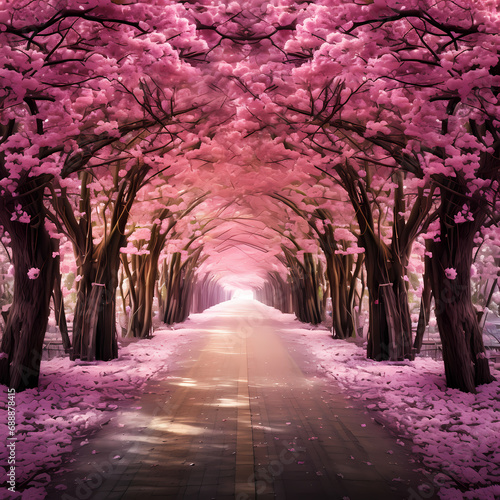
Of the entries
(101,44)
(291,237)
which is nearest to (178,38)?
(101,44)

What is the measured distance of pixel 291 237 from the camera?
23.2m

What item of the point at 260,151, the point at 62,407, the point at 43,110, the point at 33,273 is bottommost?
the point at 62,407

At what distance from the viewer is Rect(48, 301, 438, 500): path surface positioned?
446 cm

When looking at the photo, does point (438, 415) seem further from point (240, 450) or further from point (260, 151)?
point (260, 151)

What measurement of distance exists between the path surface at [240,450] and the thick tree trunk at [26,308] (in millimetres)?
1923

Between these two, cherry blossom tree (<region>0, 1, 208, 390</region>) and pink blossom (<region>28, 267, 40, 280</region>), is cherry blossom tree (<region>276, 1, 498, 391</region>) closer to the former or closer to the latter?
cherry blossom tree (<region>0, 1, 208, 390</region>)

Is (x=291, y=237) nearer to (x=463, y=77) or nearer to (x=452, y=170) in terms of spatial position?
(x=452, y=170)

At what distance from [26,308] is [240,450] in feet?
15.1

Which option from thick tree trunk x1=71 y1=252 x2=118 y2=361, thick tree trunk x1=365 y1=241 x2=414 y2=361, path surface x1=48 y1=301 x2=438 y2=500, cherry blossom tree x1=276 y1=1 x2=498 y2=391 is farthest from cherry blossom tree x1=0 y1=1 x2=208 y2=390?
thick tree trunk x1=365 y1=241 x2=414 y2=361

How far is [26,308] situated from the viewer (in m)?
8.24

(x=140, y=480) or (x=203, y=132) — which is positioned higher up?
(x=203, y=132)

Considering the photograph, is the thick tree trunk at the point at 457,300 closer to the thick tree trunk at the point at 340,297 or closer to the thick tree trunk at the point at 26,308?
the thick tree trunk at the point at 26,308

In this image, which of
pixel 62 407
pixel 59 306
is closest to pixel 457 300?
pixel 62 407

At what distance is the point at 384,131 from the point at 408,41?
7.42ft
